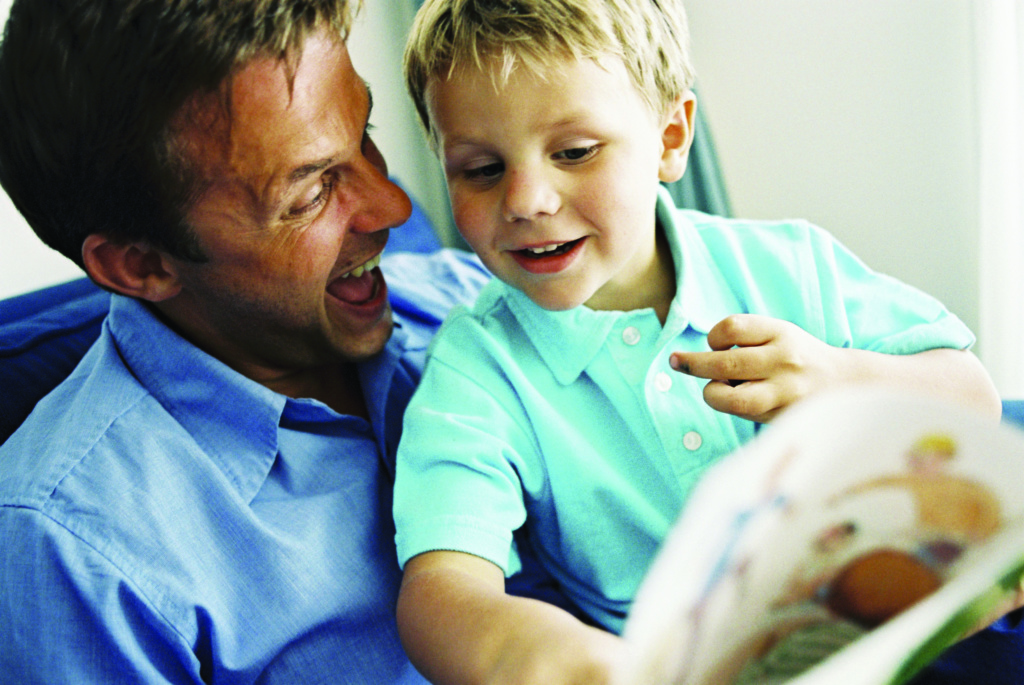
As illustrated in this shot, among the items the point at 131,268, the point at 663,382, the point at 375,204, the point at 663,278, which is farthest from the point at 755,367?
the point at 131,268

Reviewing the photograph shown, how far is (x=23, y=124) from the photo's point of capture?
0.94 m

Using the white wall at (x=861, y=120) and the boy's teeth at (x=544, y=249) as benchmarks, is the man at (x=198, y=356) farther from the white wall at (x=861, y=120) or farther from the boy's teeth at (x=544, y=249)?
the white wall at (x=861, y=120)

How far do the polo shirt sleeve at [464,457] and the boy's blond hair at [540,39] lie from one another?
0.93 ft

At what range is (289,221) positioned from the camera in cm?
103

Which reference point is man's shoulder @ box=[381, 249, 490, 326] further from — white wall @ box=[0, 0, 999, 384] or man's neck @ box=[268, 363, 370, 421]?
white wall @ box=[0, 0, 999, 384]

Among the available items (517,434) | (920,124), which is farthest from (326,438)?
(920,124)

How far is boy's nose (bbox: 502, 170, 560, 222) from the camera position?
0.81 metres

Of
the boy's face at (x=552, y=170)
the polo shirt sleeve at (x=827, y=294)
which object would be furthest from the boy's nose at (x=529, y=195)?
the polo shirt sleeve at (x=827, y=294)

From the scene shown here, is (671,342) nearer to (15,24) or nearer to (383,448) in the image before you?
(383,448)

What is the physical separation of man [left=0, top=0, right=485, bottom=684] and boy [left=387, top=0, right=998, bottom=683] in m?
0.18

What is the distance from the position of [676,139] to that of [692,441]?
15.8 inches

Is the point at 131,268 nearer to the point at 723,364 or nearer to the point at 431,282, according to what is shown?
the point at 431,282

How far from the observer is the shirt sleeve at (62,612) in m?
0.78

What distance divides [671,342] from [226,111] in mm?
605
